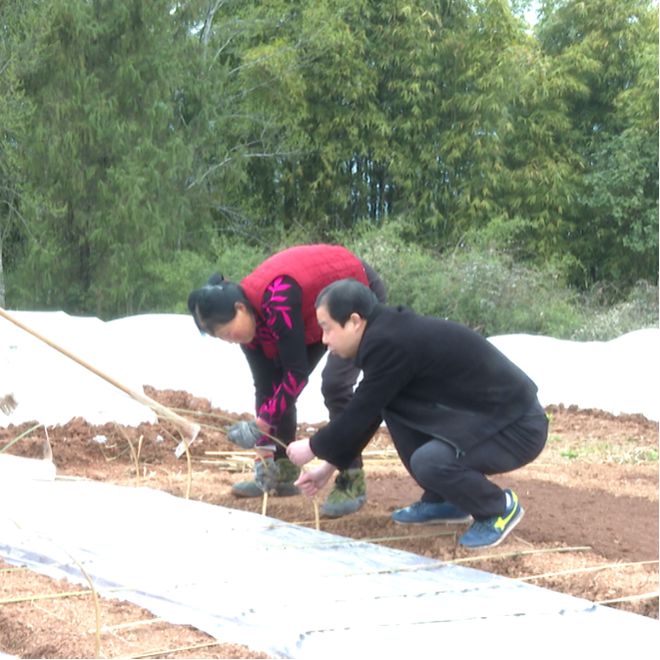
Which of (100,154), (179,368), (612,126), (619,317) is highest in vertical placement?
(612,126)

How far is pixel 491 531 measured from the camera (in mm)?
3613

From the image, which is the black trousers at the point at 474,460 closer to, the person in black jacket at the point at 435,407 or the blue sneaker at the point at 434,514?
the person in black jacket at the point at 435,407

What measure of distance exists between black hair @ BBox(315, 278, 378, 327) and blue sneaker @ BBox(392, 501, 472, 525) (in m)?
0.81

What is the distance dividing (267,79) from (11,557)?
1227cm

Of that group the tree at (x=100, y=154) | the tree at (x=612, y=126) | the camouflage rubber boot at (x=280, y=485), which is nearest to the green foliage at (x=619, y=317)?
the tree at (x=612, y=126)

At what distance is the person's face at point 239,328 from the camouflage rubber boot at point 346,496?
0.67m

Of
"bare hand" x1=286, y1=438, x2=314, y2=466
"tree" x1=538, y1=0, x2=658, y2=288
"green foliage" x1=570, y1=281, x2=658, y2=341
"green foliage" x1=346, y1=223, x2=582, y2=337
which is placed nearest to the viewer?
"bare hand" x1=286, y1=438, x2=314, y2=466

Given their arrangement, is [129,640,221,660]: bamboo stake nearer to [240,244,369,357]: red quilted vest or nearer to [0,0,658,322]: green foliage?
[240,244,369,357]: red quilted vest

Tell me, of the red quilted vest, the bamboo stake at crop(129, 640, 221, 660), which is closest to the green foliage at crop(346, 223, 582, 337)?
the red quilted vest

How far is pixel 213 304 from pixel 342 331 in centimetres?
47

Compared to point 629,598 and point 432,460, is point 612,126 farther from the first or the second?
point 629,598

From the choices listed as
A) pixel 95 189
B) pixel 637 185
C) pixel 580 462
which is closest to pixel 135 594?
pixel 580 462

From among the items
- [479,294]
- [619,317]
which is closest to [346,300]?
[479,294]

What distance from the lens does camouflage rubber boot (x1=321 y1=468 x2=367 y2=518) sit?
4.16 meters
